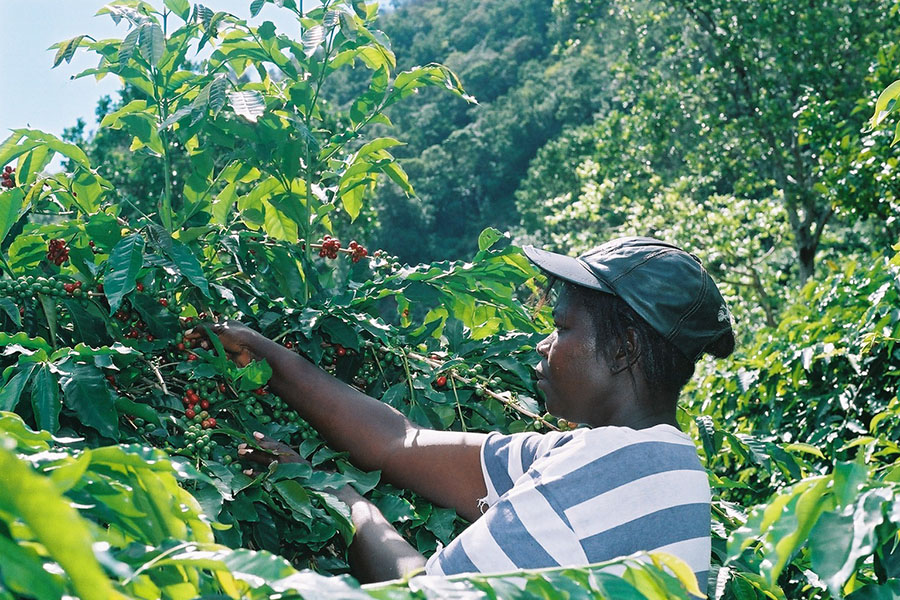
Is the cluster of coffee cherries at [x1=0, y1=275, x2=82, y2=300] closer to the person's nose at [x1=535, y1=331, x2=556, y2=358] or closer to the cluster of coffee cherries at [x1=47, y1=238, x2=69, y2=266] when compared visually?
the cluster of coffee cherries at [x1=47, y1=238, x2=69, y2=266]

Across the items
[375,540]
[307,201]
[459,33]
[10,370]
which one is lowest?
[375,540]

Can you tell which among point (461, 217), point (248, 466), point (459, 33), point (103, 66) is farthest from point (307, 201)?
point (459, 33)

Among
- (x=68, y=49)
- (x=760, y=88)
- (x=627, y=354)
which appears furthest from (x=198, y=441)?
(x=760, y=88)

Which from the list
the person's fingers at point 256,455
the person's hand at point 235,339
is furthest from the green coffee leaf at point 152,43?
the person's fingers at point 256,455

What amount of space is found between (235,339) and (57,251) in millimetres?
372

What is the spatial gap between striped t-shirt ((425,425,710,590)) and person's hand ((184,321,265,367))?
608 mm

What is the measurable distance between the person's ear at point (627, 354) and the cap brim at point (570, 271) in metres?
0.09

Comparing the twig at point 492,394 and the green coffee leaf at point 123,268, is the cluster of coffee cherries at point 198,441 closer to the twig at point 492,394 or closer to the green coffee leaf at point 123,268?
the green coffee leaf at point 123,268

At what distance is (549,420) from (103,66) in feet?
3.74

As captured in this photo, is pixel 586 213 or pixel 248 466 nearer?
pixel 248 466

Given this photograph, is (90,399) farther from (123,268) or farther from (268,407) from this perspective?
(268,407)

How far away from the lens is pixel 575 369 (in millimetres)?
1656

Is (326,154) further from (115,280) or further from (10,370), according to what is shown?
(10,370)

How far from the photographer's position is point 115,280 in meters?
1.58
